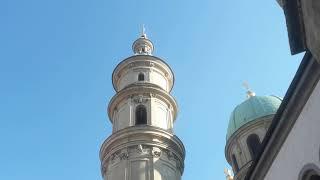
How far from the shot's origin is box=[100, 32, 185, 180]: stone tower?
2079cm

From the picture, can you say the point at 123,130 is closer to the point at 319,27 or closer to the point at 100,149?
the point at 100,149

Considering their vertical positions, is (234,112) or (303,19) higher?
(234,112)

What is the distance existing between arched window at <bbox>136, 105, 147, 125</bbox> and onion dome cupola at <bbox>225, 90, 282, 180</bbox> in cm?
648

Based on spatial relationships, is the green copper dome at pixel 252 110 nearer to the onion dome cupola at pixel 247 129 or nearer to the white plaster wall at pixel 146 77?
the onion dome cupola at pixel 247 129

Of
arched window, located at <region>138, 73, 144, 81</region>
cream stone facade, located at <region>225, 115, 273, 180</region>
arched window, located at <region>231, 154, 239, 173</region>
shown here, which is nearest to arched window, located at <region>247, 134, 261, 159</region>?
cream stone facade, located at <region>225, 115, 273, 180</region>

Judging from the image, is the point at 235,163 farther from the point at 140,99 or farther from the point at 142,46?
the point at 142,46

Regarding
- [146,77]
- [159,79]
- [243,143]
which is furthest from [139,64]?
[243,143]

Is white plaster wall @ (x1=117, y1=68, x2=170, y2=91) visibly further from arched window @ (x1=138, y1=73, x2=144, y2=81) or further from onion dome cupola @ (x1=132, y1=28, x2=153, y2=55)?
onion dome cupola @ (x1=132, y1=28, x2=153, y2=55)

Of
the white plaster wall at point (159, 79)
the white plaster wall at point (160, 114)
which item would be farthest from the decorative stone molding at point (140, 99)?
the white plaster wall at point (159, 79)

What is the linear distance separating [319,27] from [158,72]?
70.0 ft

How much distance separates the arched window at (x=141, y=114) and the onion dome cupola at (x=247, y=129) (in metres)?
6.48

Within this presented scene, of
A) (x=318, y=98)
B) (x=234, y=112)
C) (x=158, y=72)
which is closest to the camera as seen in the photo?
(x=318, y=98)

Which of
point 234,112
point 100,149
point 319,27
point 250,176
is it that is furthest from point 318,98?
point 234,112

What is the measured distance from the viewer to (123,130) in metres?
21.8
